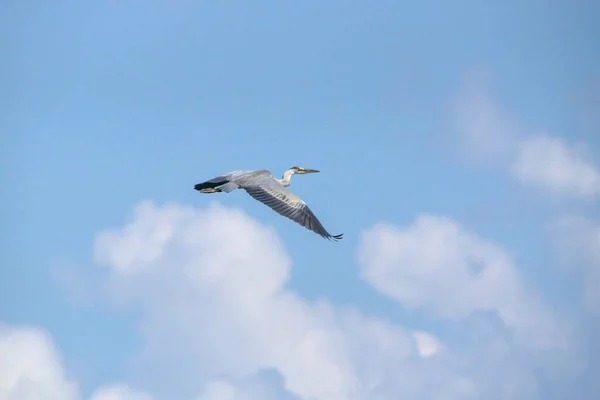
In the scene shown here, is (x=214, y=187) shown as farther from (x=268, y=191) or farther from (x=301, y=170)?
(x=301, y=170)

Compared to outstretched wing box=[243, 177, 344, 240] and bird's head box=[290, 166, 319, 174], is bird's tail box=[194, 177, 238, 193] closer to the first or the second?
outstretched wing box=[243, 177, 344, 240]

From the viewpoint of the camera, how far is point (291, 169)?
154 ft

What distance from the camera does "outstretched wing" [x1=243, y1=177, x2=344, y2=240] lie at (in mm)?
40844

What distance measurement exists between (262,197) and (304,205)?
5.62 ft

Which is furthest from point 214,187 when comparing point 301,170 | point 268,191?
point 301,170

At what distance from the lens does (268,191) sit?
42.9 m

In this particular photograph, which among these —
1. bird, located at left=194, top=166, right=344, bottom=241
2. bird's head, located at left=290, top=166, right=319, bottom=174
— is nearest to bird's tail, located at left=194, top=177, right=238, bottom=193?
bird, located at left=194, top=166, right=344, bottom=241

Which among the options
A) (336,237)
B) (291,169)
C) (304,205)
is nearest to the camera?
(336,237)

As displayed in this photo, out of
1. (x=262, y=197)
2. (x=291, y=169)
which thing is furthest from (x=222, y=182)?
(x=291, y=169)

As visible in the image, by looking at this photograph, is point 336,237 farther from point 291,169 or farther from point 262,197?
point 291,169

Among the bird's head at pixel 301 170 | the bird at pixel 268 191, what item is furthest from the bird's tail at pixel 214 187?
the bird's head at pixel 301 170

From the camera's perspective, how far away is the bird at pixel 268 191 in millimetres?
41219

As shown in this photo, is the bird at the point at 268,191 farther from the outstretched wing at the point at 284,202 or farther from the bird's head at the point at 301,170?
the bird's head at the point at 301,170

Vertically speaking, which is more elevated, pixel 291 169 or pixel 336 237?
pixel 291 169
